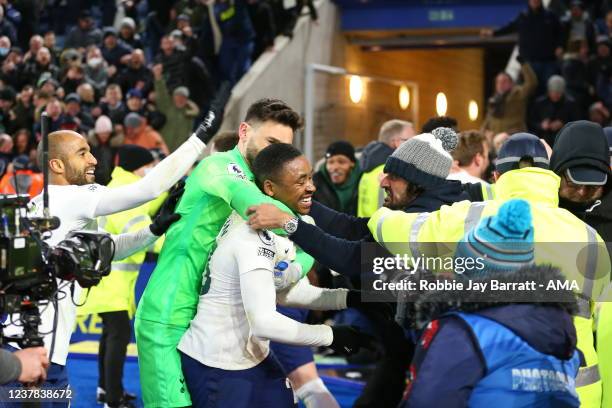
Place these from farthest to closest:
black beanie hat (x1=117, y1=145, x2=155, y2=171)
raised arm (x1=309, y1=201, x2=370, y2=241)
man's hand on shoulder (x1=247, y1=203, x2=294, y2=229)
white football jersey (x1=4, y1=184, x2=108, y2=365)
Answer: black beanie hat (x1=117, y1=145, x2=155, y2=171), raised arm (x1=309, y1=201, x2=370, y2=241), white football jersey (x1=4, y1=184, x2=108, y2=365), man's hand on shoulder (x1=247, y1=203, x2=294, y2=229)

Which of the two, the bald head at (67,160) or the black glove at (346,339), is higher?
the bald head at (67,160)

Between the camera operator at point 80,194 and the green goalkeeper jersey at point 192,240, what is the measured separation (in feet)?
0.32

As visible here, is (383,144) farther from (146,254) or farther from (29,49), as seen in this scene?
(29,49)

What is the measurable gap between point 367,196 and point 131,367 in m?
2.78

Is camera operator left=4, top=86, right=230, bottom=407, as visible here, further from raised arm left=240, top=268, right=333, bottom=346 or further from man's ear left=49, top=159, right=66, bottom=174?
raised arm left=240, top=268, right=333, bottom=346

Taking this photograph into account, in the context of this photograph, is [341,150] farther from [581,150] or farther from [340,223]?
[581,150]

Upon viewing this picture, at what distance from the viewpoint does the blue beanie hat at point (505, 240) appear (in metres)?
3.70

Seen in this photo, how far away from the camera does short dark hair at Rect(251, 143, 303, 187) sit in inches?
194

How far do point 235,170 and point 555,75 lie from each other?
37.8ft

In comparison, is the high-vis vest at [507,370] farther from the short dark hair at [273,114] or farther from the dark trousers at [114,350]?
the dark trousers at [114,350]

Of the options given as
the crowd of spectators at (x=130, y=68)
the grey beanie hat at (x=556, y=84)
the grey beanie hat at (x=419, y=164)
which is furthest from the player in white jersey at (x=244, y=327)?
the grey beanie hat at (x=556, y=84)

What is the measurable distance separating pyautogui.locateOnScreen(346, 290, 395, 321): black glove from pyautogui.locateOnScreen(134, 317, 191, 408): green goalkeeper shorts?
2.68 ft

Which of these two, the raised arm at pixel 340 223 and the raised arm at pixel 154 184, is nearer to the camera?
the raised arm at pixel 154 184

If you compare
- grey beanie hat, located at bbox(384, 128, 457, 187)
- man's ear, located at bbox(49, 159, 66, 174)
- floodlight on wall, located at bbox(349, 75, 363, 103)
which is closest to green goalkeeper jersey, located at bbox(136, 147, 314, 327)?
grey beanie hat, located at bbox(384, 128, 457, 187)
